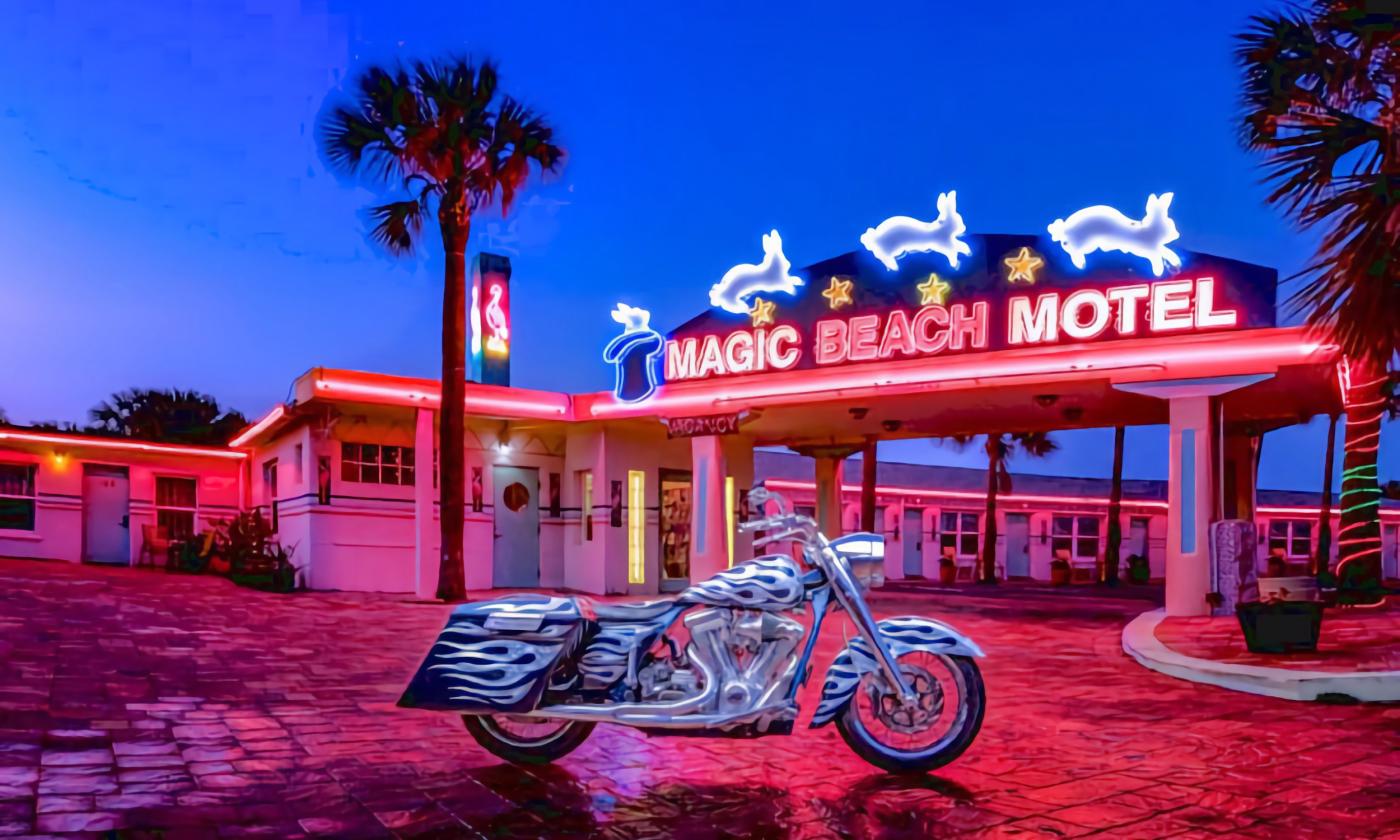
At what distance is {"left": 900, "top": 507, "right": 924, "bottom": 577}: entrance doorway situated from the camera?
33.7m

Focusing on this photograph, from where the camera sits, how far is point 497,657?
16.4 ft

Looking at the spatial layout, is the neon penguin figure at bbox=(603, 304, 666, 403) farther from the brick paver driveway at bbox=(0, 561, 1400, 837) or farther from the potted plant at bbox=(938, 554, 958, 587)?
the potted plant at bbox=(938, 554, 958, 587)

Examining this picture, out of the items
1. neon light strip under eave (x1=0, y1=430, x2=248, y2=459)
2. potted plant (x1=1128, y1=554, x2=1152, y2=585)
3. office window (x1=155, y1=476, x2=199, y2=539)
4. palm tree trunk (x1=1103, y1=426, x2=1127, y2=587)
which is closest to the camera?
neon light strip under eave (x1=0, y1=430, x2=248, y2=459)

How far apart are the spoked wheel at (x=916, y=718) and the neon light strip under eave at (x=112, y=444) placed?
22.1 m

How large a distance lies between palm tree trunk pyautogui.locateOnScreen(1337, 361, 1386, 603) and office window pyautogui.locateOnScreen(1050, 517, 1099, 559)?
2148 cm

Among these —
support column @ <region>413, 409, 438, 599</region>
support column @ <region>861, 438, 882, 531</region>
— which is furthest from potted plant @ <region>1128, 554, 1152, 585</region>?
support column @ <region>413, 409, 438, 599</region>

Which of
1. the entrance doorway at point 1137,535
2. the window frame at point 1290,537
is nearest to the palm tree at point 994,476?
the entrance doorway at point 1137,535

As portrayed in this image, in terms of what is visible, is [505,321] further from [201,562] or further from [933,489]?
[933,489]

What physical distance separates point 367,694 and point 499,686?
2.96 meters

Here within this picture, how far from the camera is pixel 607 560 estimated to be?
19.7 meters

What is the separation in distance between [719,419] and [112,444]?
14510 mm

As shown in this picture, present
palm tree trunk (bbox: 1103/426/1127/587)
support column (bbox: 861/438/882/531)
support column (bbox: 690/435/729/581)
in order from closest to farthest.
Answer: support column (bbox: 690/435/729/581), support column (bbox: 861/438/882/531), palm tree trunk (bbox: 1103/426/1127/587)

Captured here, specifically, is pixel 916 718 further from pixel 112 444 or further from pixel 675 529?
pixel 112 444

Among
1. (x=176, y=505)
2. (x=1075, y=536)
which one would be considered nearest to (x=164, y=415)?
(x=176, y=505)
